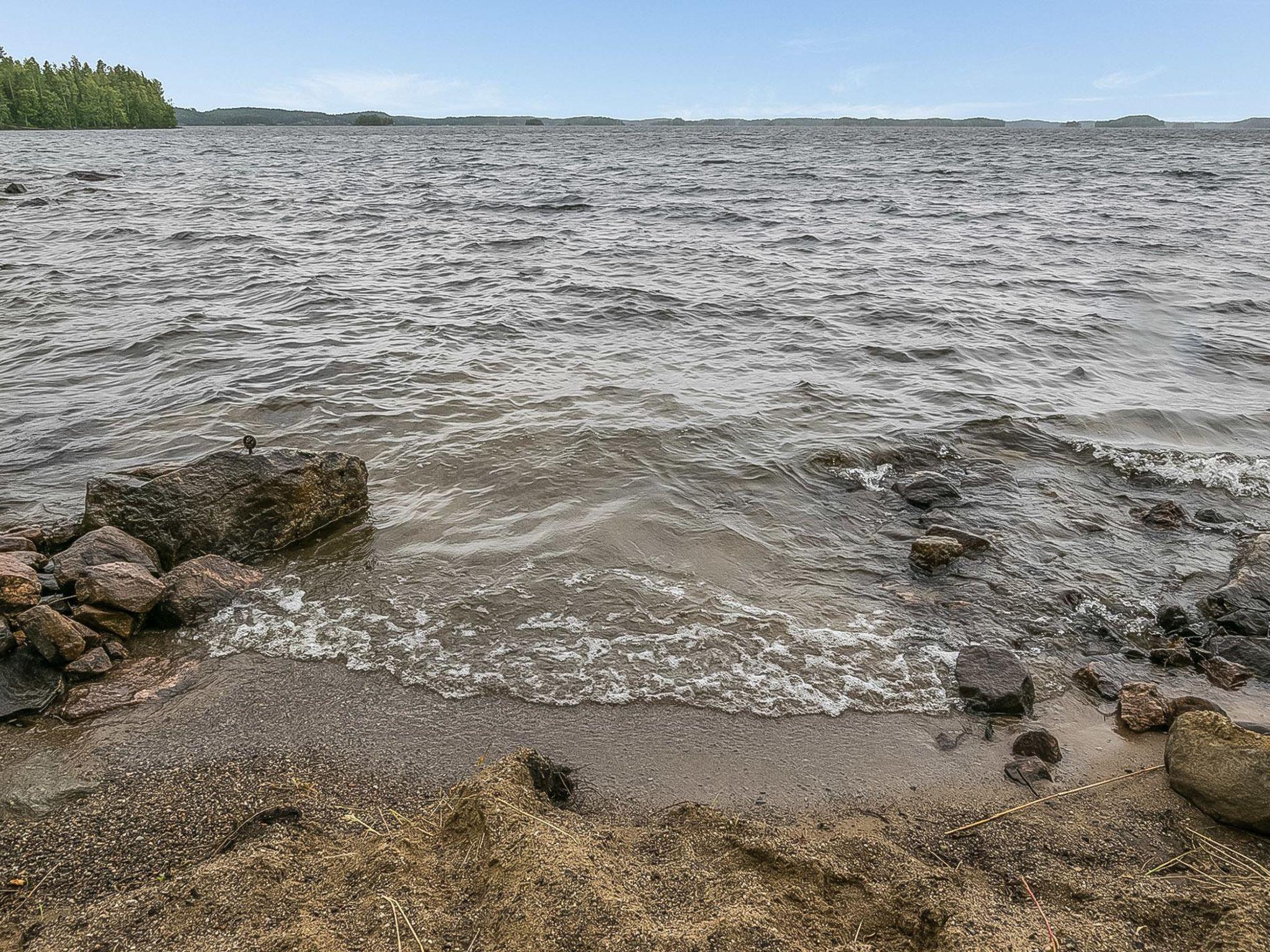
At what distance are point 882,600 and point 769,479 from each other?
2067 millimetres

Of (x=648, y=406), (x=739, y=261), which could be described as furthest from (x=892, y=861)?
(x=739, y=261)

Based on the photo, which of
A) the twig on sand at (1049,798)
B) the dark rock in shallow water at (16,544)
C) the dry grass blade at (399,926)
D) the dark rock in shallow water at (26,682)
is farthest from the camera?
the dark rock in shallow water at (16,544)

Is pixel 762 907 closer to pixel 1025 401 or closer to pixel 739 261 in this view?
pixel 1025 401

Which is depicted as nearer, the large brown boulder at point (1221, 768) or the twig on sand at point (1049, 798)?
the large brown boulder at point (1221, 768)

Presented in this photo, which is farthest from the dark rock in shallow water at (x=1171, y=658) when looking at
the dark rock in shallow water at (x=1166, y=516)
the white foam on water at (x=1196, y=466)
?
the white foam on water at (x=1196, y=466)

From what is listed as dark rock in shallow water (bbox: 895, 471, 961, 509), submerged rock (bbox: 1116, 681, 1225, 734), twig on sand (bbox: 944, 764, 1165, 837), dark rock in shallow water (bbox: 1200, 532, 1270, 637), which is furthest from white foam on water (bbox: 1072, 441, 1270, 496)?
twig on sand (bbox: 944, 764, 1165, 837)

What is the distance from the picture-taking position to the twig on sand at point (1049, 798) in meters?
3.19

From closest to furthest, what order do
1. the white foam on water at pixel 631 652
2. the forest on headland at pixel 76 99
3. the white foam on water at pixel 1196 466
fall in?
the white foam on water at pixel 631 652 → the white foam on water at pixel 1196 466 → the forest on headland at pixel 76 99

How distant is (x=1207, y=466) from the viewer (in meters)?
6.99

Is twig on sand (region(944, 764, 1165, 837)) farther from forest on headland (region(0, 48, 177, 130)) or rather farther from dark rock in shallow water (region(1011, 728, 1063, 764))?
forest on headland (region(0, 48, 177, 130))

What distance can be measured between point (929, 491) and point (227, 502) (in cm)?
552

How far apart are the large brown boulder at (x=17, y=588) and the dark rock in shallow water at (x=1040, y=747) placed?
17.7 feet

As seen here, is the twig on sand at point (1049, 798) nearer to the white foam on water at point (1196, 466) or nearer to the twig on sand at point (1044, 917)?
the twig on sand at point (1044, 917)

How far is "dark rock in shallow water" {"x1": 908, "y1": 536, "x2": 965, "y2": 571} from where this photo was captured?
537cm
